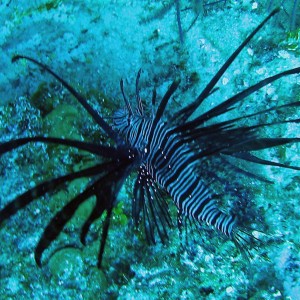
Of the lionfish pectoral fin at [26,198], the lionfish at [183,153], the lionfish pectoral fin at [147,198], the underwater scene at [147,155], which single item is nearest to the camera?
the lionfish pectoral fin at [26,198]

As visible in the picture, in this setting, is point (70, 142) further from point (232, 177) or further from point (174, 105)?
point (174, 105)

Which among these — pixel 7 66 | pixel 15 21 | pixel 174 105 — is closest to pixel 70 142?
pixel 174 105

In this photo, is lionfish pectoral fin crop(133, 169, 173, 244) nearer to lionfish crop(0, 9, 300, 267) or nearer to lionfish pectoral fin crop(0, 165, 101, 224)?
lionfish crop(0, 9, 300, 267)

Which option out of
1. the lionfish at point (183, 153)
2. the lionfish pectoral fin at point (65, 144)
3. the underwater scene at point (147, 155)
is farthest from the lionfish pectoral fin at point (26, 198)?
the lionfish at point (183, 153)

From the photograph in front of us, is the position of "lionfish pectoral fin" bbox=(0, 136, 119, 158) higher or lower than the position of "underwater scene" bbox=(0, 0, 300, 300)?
lower

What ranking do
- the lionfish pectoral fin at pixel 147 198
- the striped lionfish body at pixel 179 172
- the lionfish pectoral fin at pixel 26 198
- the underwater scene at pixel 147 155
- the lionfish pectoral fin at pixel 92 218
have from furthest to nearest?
the lionfish pectoral fin at pixel 147 198 < the striped lionfish body at pixel 179 172 < the underwater scene at pixel 147 155 < the lionfish pectoral fin at pixel 92 218 < the lionfish pectoral fin at pixel 26 198

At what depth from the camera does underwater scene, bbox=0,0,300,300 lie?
91.1 inches

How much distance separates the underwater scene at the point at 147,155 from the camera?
7.59 ft

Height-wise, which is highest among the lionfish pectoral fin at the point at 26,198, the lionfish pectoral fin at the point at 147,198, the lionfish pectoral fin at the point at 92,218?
the lionfish pectoral fin at the point at 147,198

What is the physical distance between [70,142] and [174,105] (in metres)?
2.13

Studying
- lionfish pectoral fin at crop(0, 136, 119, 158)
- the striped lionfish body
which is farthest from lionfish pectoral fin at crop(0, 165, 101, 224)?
the striped lionfish body

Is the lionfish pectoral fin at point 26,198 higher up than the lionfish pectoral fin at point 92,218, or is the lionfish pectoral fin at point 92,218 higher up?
the lionfish pectoral fin at point 92,218

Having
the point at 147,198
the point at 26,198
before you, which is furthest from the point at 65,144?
the point at 147,198

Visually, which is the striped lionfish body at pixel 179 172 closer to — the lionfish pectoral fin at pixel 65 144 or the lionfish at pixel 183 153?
the lionfish at pixel 183 153
